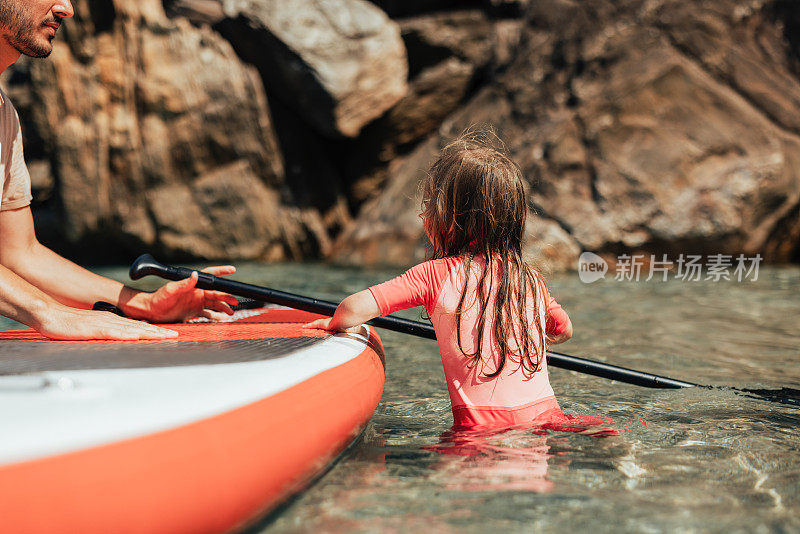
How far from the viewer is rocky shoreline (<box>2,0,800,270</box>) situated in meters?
6.55

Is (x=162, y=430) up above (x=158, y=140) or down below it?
below

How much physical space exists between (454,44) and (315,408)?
687 centimetres

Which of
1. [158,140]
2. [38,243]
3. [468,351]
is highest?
[158,140]

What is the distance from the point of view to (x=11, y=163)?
2.42 metres

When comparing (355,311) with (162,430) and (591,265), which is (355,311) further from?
(591,265)

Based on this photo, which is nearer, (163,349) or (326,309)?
(163,349)

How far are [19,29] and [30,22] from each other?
0.13ft

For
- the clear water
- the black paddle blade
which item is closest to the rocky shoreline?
the clear water

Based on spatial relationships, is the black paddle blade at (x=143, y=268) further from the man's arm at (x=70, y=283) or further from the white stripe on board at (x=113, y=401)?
the white stripe on board at (x=113, y=401)

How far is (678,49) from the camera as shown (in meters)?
6.77

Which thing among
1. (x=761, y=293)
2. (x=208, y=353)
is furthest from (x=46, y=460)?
(x=761, y=293)

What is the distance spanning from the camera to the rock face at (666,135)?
649 cm

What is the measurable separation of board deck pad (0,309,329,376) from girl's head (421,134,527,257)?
0.49 meters

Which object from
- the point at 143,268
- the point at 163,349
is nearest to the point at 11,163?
the point at 143,268
